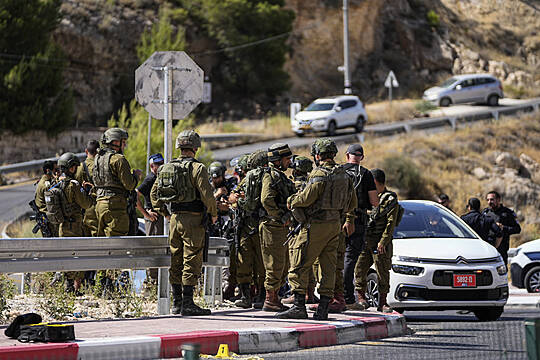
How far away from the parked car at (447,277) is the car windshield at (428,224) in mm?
407

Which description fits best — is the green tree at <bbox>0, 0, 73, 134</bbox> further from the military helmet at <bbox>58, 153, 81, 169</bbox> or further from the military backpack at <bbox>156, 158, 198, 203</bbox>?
the military backpack at <bbox>156, 158, 198, 203</bbox>

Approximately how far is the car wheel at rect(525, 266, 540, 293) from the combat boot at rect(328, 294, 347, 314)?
6.73 metres

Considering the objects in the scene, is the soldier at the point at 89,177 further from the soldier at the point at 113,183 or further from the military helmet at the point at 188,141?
the military helmet at the point at 188,141

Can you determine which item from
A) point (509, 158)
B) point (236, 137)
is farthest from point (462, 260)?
point (236, 137)

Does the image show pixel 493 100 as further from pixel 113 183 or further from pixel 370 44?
pixel 113 183

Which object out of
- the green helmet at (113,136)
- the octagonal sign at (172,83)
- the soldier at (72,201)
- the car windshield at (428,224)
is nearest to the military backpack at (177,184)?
the octagonal sign at (172,83)

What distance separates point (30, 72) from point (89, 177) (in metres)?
28.5

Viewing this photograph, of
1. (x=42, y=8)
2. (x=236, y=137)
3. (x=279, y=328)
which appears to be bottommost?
(x=279, y=328)

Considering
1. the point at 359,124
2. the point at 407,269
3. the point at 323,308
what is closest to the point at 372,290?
the point at 407,269

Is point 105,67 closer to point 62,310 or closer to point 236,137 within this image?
point 236,137

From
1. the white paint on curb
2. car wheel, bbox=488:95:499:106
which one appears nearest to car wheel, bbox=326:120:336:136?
car wheel, bbox=488:95:499:106

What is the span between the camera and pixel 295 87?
59.4m

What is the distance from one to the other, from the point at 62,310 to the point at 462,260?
5.01 m

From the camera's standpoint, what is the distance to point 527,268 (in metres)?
16.4
